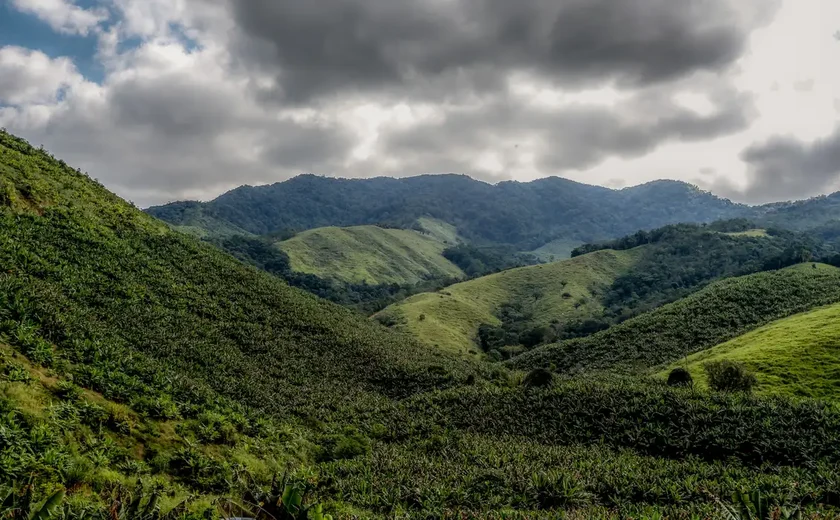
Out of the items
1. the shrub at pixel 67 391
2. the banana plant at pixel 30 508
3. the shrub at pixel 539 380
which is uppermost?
the banana plant at pixel 30 508

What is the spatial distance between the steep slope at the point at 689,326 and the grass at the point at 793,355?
9975 millimetres

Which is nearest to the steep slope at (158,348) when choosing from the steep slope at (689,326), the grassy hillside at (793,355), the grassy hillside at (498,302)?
the grassy hillside at (793,355)

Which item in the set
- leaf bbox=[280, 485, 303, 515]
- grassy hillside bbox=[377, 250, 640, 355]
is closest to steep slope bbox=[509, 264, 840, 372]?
grassy hillside bbox=[377, 250, 640, 355]

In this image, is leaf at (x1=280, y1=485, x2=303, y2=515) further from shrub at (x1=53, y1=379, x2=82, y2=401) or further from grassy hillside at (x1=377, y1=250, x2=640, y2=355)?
grassy hillside at (x1=377, y1=250, x2=640, y2=355)

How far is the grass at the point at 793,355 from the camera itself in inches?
1818

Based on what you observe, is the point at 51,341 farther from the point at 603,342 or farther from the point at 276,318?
the point at 603,342

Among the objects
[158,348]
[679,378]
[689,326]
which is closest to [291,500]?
[158,348]

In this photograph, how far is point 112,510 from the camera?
812 centimetres

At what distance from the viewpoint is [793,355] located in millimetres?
52656

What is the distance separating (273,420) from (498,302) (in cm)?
13892

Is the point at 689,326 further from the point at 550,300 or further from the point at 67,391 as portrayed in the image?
the point at 67,391

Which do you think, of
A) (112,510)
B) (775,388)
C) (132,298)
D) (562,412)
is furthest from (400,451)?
(775,388)

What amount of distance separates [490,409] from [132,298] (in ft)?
110

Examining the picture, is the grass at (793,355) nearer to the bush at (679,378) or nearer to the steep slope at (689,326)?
the bush at (679,378)
